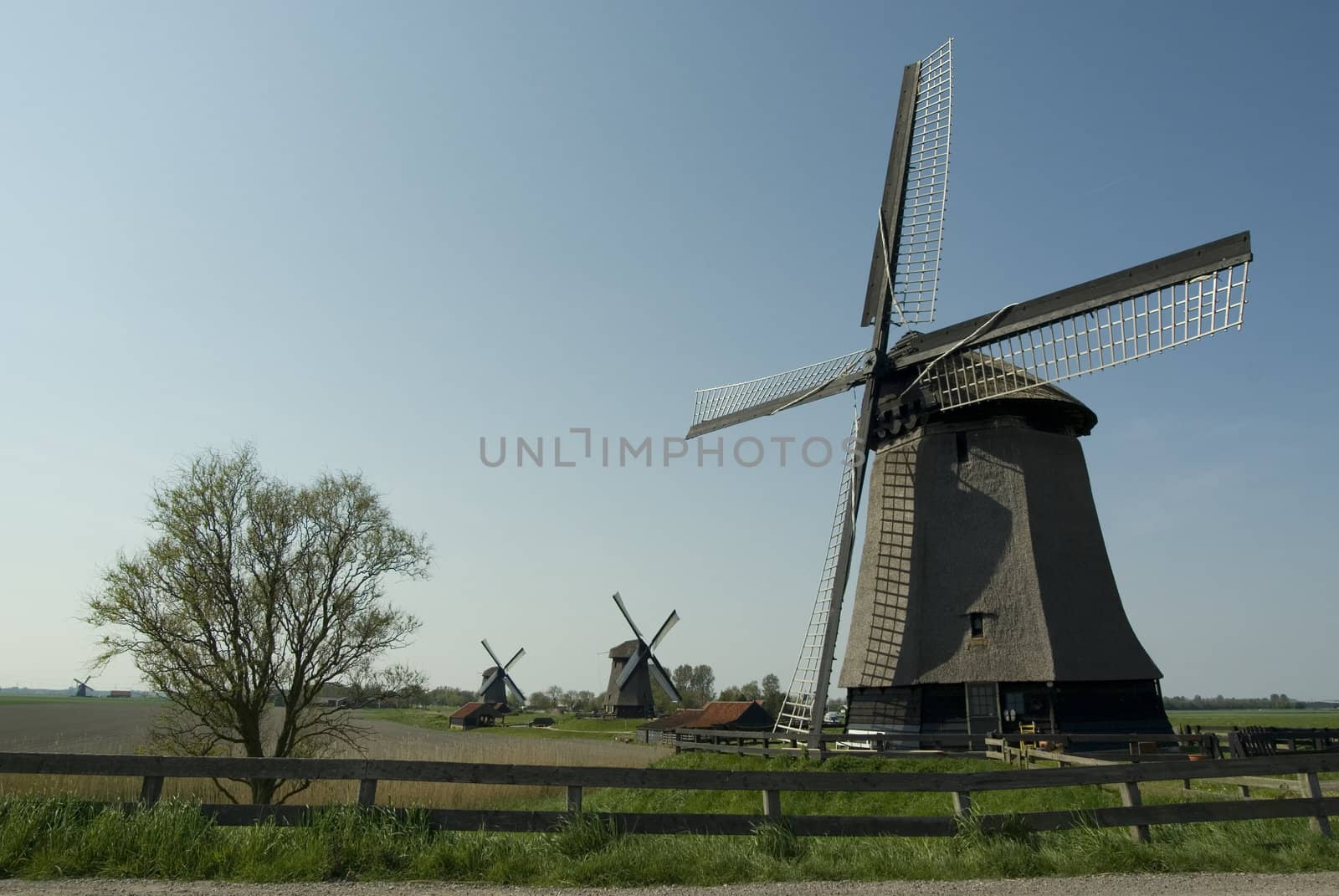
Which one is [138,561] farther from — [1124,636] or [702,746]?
[1124,636]

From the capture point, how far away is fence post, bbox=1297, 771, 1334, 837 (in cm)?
833

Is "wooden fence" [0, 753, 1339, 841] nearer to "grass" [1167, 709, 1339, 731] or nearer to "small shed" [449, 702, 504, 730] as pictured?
"grass" [1167, 709, 1339, 731]

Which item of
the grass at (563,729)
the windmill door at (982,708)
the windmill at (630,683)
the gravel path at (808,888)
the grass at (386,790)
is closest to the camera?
the gravel path at (808,888)

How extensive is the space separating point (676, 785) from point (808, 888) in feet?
4.85

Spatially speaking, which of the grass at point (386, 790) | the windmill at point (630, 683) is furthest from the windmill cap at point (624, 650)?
the grass at point (386, 790)

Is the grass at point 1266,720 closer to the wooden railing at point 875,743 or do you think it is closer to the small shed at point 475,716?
the wooden railing at point 875,743

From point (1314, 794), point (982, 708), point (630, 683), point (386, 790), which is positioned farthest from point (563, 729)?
point (1314, 794)

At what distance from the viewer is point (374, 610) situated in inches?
841

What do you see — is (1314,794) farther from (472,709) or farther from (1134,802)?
(472,709)

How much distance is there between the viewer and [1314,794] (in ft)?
28.3

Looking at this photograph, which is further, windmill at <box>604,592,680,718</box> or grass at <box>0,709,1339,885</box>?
windmill at <box>604,592,680,718</box>

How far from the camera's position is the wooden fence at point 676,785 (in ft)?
24.0

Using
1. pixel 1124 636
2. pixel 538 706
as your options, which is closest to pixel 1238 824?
pixel 1124 636

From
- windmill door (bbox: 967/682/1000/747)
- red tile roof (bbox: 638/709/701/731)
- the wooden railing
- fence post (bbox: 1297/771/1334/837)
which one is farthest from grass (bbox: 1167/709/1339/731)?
red tile roof (bbox: 638/709/701/731)
